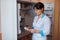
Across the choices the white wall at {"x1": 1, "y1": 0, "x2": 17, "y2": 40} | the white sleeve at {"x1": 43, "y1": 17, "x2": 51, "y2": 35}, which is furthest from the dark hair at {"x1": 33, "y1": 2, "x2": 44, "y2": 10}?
the white wall at {"x1": 1, "y1": 0, "x2": 17, "y2": 40}

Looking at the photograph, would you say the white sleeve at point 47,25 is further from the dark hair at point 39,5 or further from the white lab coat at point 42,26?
the dark hair at point 39,5

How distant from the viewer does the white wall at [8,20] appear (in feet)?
3.79

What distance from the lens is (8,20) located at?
117 centimetres

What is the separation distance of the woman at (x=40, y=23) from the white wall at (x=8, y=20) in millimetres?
178

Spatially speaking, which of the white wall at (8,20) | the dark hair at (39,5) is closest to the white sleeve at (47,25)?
the dark hair at (39,5)

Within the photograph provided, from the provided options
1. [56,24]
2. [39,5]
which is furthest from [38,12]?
[56,24]

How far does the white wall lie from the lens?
1.16 metres

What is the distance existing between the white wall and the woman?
178mm

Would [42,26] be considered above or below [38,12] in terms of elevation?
below

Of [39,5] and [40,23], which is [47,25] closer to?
[40,23]

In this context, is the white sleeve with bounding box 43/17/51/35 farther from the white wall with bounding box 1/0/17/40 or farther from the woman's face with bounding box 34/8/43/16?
the white wall with bounding box 1/0/17/40

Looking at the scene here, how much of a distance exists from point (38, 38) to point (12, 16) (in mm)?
347

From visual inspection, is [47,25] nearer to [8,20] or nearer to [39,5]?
[39,5]

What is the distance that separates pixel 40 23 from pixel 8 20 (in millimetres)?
333
